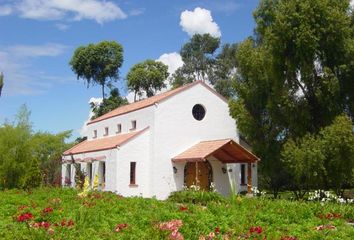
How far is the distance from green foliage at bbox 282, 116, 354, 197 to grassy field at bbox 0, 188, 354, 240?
26.7 feet

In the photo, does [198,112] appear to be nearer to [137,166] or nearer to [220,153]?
[220,153]

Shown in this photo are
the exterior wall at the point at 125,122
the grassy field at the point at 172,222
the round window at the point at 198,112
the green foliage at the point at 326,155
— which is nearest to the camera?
the grassy field at the point at 172,222

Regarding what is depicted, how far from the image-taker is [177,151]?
99.2 ft

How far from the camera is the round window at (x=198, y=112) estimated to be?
31328 mm

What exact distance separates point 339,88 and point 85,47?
38347mm

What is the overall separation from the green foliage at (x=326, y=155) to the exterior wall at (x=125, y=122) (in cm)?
933

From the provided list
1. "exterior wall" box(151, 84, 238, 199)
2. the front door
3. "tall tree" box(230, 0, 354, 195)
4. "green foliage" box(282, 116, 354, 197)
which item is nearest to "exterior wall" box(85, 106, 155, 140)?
"exterior wall" box(151, 84, 238, 199)

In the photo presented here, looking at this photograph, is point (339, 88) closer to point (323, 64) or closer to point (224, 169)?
point (323, 64)

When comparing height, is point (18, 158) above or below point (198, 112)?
below

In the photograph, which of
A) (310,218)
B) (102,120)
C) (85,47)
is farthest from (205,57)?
(310,218)

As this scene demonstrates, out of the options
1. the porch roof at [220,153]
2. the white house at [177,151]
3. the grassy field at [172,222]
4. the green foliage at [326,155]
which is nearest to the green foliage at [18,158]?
the white house at [177,151]

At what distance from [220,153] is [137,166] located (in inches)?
203

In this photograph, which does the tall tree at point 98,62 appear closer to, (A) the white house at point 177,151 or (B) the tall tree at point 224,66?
(B) the tall tree at point 224,66

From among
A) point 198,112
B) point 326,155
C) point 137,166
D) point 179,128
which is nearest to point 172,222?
point 326,155
